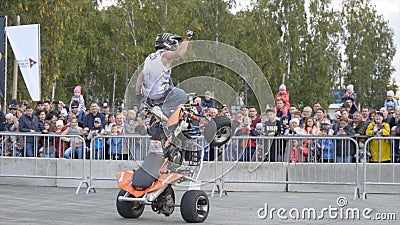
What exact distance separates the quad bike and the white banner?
953 centimetres

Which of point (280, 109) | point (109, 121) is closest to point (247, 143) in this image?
point (280, 109)

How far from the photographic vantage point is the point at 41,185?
1680 centimetres

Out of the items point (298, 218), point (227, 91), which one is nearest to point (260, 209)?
point (298, 218)

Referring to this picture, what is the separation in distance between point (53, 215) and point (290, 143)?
5.64 m

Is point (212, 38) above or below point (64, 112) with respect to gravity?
above

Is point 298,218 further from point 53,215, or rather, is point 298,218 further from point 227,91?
point 53,215

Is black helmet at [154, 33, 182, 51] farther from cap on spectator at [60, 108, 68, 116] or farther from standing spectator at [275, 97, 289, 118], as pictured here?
cap on spectator at [60, 108, 68, 116]

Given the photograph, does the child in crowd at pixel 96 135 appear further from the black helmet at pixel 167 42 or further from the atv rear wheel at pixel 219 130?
the black helmet at pixel 167 42

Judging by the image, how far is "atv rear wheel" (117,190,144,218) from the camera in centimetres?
1105

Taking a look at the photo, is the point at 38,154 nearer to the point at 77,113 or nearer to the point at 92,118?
the point at 92,118

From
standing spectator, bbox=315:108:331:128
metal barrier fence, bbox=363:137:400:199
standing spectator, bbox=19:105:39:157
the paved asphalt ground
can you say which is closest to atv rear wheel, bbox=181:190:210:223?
the paved asphalt ground

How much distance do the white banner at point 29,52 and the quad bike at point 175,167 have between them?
31.3ft

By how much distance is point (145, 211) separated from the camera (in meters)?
12.1
